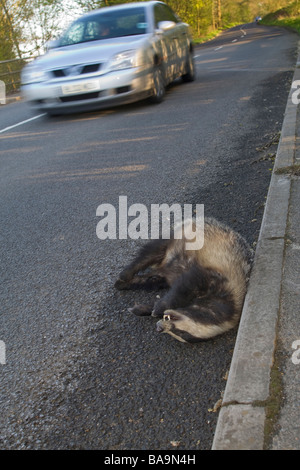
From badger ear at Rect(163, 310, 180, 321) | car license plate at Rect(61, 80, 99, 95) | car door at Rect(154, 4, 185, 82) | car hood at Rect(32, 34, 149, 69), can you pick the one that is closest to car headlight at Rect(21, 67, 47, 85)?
car hood at Rect(32, 34, 149, 69)

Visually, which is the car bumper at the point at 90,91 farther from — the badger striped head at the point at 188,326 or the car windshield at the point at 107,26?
the badger striped head at the point at 188,326

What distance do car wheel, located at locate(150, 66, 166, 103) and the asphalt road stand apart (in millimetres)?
962

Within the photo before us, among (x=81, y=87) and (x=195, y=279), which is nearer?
(x=195, y=279)

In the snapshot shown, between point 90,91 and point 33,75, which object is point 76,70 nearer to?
point 90,91

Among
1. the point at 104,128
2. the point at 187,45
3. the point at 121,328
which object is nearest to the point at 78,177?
the point at 104,128

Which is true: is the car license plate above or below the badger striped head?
above

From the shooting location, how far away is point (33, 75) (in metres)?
8.80

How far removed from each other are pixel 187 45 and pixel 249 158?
7480mm

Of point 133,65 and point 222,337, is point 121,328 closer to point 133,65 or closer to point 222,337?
point 222,337

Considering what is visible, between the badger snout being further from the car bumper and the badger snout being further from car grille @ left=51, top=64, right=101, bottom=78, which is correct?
car grille @ left=51, top=64, right=101, bottom=78

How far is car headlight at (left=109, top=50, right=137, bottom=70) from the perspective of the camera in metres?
8.51

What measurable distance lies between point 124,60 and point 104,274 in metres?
6.11

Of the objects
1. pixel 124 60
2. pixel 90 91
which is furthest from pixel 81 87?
pixel 124 60

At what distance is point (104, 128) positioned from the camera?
316 inches
